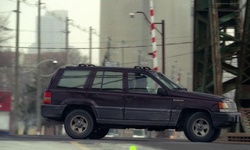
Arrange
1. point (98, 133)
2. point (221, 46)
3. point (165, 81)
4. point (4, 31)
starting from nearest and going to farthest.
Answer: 1. point (165, 81)
2. point (98, 133)
3. point (221, 46)
4. point (4, 31)

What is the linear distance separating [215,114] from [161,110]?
1.30m

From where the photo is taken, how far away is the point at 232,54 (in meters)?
22.1

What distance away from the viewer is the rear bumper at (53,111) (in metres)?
14.3

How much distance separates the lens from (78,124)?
47.1ft

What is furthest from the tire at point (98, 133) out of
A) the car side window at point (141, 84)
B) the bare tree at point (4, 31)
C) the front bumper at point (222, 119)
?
the bare tree at point (4, 31)

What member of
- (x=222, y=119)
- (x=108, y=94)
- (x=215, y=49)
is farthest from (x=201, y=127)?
(x=215, y=49)

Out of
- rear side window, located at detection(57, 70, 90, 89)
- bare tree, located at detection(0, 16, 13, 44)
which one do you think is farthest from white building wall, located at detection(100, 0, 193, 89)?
rear side window, located at detection(57, 70, 90, 89)

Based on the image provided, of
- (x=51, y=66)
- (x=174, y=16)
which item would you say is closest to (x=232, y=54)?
(x=174, y=16)

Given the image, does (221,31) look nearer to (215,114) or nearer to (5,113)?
(215,114)

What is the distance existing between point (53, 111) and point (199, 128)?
3.66 metres

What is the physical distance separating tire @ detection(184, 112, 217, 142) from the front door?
0.56m

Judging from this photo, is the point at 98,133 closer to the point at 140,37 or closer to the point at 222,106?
the point at 222,106

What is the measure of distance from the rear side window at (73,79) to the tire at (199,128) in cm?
278

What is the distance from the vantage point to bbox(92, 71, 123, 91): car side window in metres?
14.2
